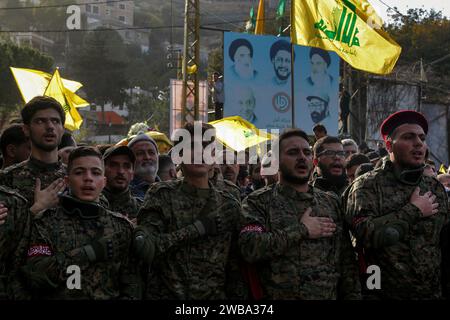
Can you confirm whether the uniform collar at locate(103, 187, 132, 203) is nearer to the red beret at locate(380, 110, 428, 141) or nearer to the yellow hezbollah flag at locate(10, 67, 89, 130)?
the red beret at locate(380, 110, 428, 141)

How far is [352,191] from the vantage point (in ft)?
16.6

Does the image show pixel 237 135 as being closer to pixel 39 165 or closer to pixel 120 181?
pixel 120 181

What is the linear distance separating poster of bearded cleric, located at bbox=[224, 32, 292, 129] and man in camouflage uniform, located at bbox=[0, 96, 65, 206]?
1365cm

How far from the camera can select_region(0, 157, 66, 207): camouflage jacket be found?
5.08 m

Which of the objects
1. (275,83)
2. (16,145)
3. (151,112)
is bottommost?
(16,145)

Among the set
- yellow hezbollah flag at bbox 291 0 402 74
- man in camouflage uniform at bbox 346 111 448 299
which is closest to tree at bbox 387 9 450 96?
yellow hezbollah flag at bbox 291 0 402 74

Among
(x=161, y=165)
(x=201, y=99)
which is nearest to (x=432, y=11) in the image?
(x=201, y=99)

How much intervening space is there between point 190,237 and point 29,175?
1.25 m

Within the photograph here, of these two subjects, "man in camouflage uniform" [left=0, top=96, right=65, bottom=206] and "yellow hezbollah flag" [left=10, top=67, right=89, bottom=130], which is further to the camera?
"yellow hezbollah flag" [left=10, top=67, right=89, bottom=130]

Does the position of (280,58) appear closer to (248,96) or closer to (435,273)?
(248,96)

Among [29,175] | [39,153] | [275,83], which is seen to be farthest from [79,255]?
[275,83]

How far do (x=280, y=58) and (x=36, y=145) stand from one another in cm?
1554

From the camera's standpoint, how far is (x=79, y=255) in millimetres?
4402
